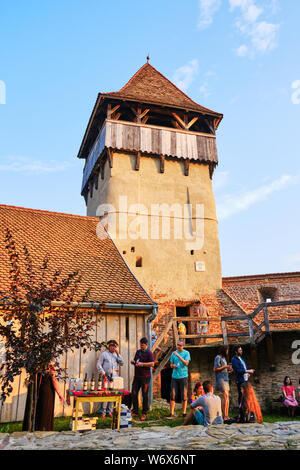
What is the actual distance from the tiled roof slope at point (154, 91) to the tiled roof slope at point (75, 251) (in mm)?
7758

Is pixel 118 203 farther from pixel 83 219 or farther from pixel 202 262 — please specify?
pixel 202 262

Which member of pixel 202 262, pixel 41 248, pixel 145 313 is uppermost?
pixel 202 262

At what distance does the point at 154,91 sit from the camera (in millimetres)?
20562

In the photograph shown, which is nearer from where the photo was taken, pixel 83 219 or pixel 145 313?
pixel 145 313

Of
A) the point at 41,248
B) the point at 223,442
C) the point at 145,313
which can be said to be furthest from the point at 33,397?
the point at 41,248

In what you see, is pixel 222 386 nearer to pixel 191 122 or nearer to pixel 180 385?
pixel 180 385

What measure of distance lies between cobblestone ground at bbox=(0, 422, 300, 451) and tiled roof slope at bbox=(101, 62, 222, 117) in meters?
16.3

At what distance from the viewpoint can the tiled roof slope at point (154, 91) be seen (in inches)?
752

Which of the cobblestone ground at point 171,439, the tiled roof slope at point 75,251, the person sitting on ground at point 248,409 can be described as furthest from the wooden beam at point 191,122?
the cobblestone ground at point 171,439

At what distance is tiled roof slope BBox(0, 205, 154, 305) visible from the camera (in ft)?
34.3

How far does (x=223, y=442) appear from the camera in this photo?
14.4ft

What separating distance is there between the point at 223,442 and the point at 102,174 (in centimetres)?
1650

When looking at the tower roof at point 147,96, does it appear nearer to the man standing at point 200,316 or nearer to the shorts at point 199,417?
the man standing at point 200,316

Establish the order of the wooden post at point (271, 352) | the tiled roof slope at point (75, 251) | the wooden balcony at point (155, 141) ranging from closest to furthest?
the tiled roof slope at point (75, 251) → the wooden post at point (271, 352) → the wooden balcony at point (155, 141)
